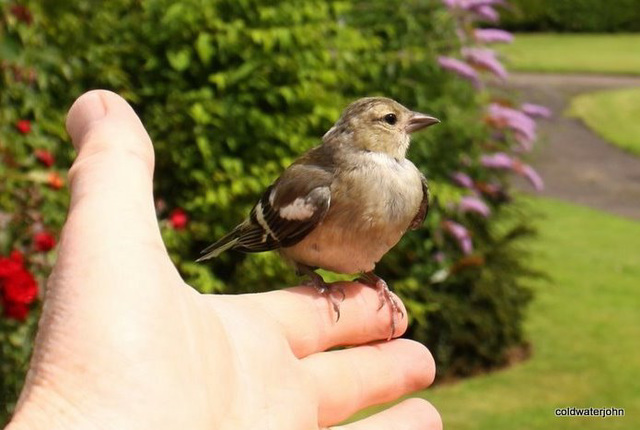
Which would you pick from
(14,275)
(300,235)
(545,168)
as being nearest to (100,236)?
(300,235)

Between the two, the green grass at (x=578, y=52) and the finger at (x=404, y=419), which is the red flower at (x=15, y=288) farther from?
the green grass at (x=578, y=52)

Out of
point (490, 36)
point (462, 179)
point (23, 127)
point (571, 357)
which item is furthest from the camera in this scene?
point (571, 357)

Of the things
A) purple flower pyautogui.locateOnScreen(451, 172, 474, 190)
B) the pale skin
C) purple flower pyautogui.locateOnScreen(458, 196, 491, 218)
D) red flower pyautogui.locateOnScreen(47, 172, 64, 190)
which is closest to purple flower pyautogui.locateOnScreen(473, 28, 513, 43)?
purple flower pyautogui.locateOnScreen(451, 172, 474, 190)

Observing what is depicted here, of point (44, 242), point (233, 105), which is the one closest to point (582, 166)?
point (233, 105)

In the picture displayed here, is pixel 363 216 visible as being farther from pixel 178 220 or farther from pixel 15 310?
pixel 178 220

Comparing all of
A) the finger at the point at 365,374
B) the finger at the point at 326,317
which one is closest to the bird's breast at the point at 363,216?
the finger at the point at 326,317
